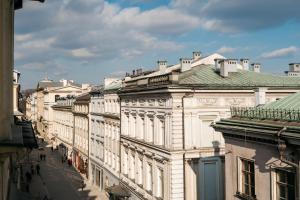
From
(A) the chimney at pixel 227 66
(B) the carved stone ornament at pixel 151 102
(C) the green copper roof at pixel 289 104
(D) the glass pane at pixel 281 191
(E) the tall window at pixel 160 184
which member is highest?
(A) the chimney at pixel 227 66

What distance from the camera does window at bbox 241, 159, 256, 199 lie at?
49.8 feet

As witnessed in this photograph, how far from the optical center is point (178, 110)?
25.9m

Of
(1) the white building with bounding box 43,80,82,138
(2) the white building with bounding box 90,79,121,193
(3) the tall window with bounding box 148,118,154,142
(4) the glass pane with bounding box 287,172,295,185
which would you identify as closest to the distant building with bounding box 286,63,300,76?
(3) the tall window with bounding box 148,118,154,142

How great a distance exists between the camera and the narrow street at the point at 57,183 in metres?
44.1

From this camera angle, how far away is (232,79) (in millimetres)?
29672

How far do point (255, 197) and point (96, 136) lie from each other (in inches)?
1429

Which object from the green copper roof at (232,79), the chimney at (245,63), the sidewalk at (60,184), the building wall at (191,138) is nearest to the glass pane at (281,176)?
the building wall at (191,138)

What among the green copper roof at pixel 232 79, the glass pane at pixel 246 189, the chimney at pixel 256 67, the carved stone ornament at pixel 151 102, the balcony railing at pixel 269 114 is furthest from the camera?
the chimney at pixel 256 67

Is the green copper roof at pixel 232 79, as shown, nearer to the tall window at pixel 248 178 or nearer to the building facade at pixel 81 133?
the tall window at pixel 248 178

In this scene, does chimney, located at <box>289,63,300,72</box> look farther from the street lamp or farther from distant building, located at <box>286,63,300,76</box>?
the street lamp

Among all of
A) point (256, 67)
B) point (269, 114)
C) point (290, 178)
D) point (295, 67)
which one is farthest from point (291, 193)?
point (295, 67)

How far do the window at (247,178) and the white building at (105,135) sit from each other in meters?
Result: 23.3

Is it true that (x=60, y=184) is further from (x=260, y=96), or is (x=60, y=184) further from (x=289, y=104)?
(x=289, y=104)

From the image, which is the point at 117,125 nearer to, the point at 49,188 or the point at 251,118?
the point at 49,188
